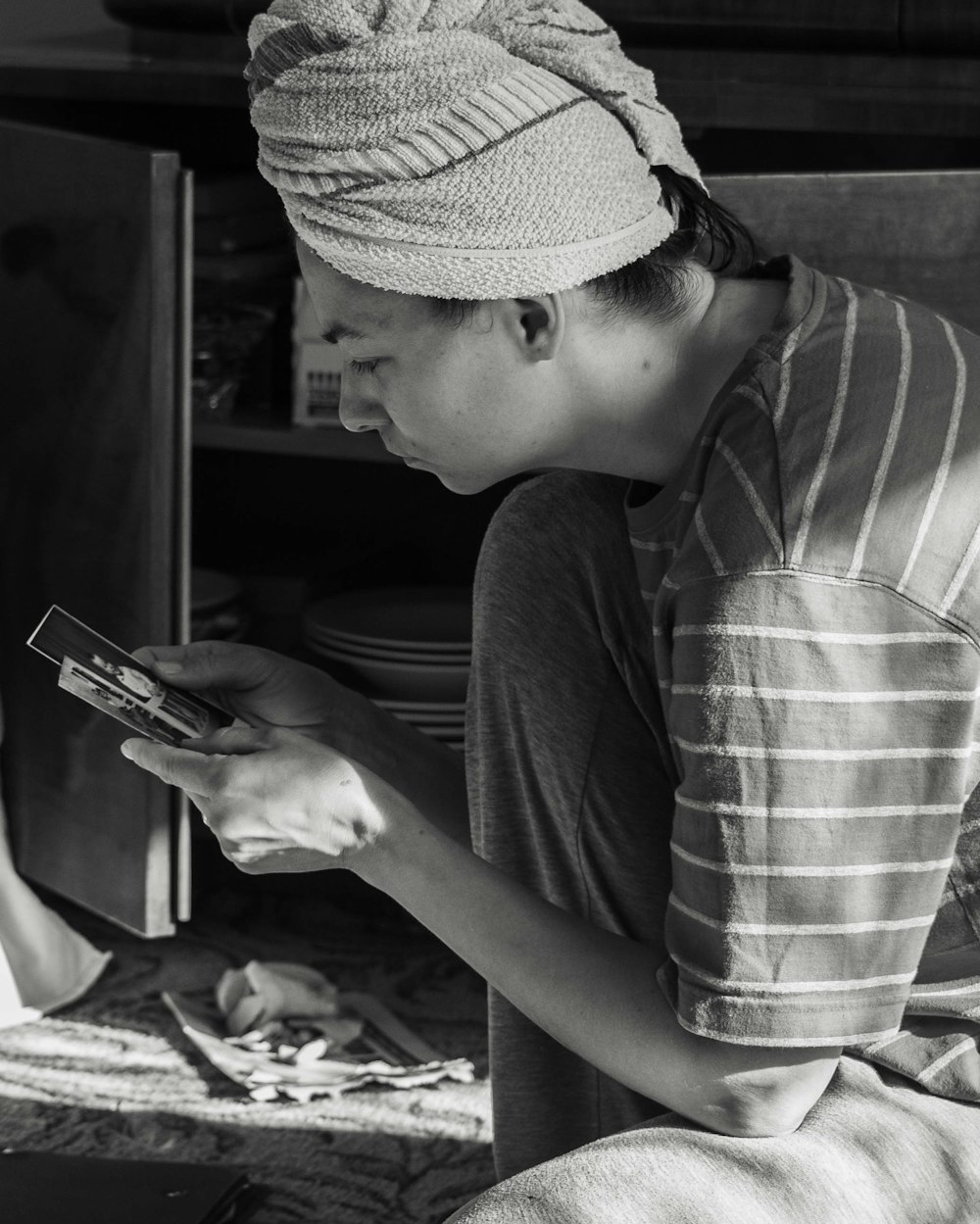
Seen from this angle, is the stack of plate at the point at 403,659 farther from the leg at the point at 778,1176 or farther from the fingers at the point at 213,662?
the leg at the point at 778,1176

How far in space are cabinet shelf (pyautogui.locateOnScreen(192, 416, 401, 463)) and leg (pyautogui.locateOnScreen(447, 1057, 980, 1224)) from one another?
855mm

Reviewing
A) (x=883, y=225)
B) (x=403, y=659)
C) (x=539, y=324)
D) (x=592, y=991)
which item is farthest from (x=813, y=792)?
(x=403, y=659)

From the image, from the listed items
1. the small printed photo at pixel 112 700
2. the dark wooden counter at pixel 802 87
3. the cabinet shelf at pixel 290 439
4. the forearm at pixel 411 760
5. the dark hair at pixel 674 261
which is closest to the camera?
the dark hair at pixel 674 261

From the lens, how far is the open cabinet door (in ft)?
4.39

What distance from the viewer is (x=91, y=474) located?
1.44 metres

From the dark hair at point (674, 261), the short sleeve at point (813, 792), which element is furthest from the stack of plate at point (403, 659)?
the short sleeve at point (813, 792)

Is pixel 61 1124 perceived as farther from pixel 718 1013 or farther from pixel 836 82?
pixel 836 82

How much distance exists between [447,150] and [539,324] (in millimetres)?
105

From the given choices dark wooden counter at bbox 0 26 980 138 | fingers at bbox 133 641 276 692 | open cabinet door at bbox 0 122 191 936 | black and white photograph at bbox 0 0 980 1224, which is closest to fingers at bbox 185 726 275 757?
black and white photograph at bbox 0 0 980 1224

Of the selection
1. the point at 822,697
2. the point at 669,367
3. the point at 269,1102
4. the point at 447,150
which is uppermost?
the point at 447,150

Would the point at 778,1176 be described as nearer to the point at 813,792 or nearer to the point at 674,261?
the point at 813,792

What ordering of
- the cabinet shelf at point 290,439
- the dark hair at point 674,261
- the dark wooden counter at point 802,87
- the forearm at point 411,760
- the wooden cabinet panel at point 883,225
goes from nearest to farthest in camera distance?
the dark hair at point 674,261 < the forearm at point 411,760 < the wooden cabinet panel at point 883,225 < the dark wooden counter at point 802,87 < the cabinet shelf at point 290,439

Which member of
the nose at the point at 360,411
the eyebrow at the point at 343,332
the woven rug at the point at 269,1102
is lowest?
the woven rug at the point at 269,1102

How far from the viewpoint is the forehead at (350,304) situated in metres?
0.88
